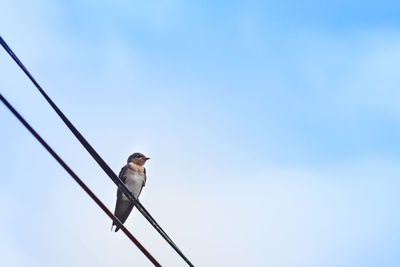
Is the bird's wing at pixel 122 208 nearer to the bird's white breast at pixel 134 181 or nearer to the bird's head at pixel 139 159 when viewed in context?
the bird's white breast at pixel 134 181

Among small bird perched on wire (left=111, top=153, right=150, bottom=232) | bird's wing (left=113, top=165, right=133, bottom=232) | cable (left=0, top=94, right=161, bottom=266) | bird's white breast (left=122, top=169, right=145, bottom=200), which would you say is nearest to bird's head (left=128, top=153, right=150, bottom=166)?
small bird perched on wire (left=111, top=153, right=150, bottom=232)

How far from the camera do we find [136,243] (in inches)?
124

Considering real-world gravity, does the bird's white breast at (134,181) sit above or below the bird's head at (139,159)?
below

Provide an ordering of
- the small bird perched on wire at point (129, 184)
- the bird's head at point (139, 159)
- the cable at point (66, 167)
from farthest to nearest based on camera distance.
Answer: the bird's head at point (139, 159) < the small bird perched on wire at point (129, 184) < the cable at point (66, 167)

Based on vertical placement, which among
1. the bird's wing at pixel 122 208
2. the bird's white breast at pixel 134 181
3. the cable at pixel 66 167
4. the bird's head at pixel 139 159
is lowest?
the bird's wing at pixel 122 208

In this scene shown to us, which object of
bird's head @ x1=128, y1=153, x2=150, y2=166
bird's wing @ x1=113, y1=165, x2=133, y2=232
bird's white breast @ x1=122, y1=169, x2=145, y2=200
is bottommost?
bird's wing @ x1=113, y1=165, x2=133, y2=232

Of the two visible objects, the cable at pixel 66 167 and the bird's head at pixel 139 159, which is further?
the bird's head at pixel 139 159

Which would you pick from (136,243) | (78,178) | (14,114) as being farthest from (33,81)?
(136,243)

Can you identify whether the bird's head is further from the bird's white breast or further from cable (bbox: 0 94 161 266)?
cable (bbox: 0 94 161 266)

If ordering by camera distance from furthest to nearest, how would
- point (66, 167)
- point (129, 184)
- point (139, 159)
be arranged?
point (139, 159) < point (129, 184) < point (66, 167)

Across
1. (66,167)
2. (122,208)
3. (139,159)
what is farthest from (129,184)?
(66,167)

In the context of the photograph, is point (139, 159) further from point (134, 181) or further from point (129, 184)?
point (129, 184)

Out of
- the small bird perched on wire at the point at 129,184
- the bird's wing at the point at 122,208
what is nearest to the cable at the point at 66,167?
the small bird perched on wire at the point at 129,184

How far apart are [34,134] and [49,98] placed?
0.35 m
